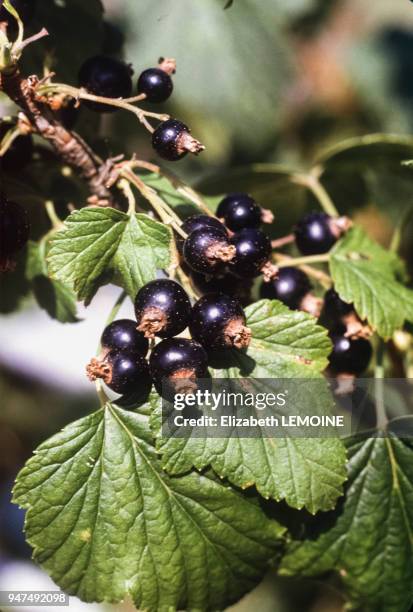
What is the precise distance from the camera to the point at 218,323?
2.74 ft

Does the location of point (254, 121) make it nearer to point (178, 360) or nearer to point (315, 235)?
point (315, 235)

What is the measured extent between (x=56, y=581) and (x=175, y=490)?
23 centimetres

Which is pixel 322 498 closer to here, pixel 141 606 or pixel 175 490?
pixel 175 490

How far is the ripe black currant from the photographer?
848 mm

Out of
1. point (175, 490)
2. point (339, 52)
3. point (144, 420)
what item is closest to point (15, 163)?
point (144, 420)

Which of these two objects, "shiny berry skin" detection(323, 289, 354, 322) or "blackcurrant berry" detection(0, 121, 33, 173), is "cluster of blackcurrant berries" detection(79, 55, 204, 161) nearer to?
"blackcurrant berry" detection(0, 121, 33, 173)

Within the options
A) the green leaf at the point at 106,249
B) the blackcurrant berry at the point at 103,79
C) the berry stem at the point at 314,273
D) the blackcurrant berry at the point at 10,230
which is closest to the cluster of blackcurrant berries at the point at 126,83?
the blackcurrant berry at the point at 103,79

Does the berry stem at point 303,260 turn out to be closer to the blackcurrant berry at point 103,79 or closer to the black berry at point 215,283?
the black berry at point 215,283

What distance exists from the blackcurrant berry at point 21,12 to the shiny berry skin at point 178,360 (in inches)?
20.2

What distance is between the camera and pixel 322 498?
37.6 inches

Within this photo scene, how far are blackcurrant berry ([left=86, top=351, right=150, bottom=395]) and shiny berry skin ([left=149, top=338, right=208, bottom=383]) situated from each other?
33 mm

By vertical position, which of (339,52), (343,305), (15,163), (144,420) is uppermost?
(339,52)

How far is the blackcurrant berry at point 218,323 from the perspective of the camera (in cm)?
83

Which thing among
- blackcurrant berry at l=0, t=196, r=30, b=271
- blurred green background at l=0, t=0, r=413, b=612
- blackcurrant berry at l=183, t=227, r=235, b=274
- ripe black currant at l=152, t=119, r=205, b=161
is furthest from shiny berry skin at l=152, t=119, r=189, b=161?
blurred green background at l=0, t=0, r=413, b=612
